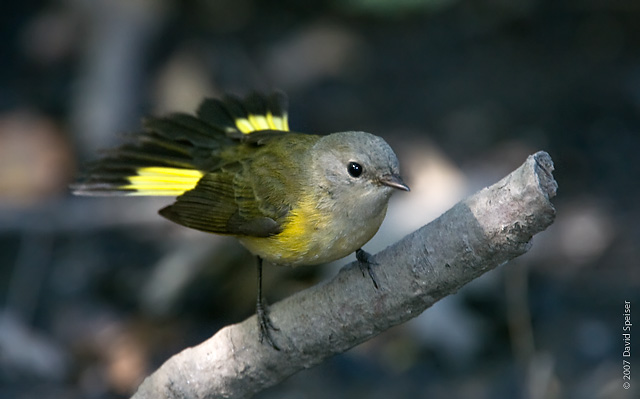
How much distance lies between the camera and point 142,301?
5270 mm

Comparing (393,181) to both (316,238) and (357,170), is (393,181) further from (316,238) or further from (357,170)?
(316,238)

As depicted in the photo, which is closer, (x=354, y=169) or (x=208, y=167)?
(x=354, y=169)

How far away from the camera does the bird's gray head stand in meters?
3.22

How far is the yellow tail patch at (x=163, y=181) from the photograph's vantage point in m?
3.80

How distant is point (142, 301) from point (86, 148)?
5.15 ft

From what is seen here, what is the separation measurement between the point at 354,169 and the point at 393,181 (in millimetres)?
195

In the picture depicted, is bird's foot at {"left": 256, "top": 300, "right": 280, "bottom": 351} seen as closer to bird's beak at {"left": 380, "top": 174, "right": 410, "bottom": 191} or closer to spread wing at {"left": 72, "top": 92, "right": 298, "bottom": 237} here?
spread wing at {"left": 72, "top": 92, "right": 298, "bottom": 237}

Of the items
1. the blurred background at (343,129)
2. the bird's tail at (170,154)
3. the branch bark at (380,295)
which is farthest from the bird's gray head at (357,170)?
the blurred background at (343,129)

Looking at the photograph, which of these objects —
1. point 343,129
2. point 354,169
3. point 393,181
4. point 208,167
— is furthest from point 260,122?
point 343,129

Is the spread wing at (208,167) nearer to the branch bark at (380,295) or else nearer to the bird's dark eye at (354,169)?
the bird's dark eye at (354,169)

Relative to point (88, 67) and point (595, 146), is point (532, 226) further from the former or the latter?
point (88, 67)

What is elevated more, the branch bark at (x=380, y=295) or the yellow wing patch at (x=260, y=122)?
the yellow wing patch at (x=260, y=122)

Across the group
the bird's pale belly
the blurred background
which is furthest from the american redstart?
the blurred background

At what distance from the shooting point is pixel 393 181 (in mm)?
3191
